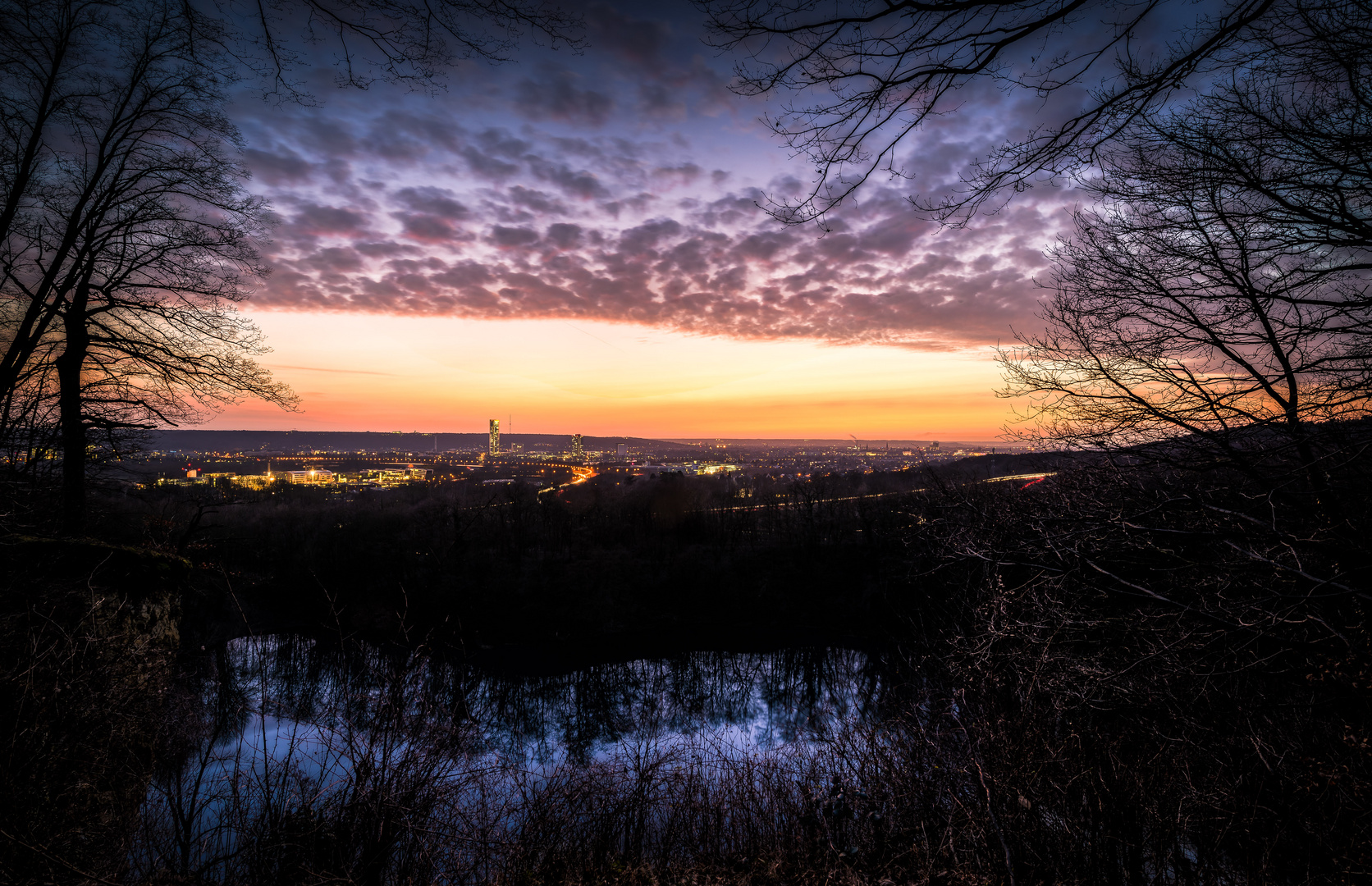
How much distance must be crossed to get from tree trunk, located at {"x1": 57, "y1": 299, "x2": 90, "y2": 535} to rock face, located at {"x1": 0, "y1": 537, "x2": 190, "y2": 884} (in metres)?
1.61

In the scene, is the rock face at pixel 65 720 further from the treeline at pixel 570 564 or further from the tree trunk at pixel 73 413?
the treeline at pixel 570 564

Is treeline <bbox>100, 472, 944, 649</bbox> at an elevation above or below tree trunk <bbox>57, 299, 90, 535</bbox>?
below

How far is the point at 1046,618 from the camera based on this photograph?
663cm

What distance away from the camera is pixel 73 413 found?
A: 6.36m

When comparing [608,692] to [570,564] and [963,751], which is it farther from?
[963,751]

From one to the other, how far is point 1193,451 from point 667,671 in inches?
875

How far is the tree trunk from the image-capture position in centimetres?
627

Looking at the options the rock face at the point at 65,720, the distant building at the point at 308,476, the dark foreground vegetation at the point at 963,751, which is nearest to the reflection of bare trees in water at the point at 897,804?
the dark foreground vegetation at the point at 963,751

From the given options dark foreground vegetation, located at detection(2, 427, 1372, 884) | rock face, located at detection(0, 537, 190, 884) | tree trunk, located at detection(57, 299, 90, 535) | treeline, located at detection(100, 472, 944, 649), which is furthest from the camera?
treeline, located at detection(100, 472, 944, 649)

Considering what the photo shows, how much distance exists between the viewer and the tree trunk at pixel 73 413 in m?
6.27

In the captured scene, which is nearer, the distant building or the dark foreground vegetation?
the dark foreground vegetation

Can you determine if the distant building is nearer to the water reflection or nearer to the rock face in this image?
the water reflection

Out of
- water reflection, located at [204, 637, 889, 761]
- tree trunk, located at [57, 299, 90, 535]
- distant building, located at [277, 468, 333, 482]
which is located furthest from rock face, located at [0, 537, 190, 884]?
distant building, located at [277, 468, 333, 482]

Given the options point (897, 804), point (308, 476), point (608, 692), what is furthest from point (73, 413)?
point (308, 476)
